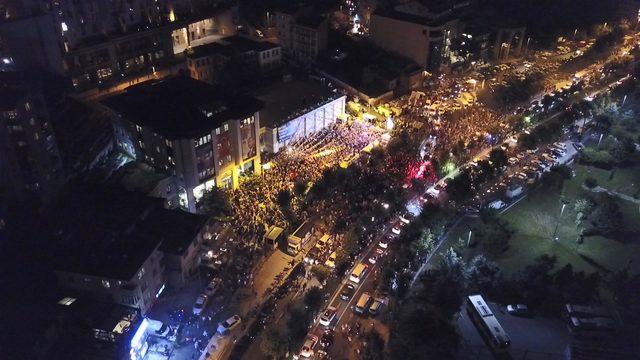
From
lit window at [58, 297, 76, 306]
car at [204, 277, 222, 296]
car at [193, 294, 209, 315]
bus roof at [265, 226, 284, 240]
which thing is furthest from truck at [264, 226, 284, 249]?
lit window at [58, 297, 76, 306]

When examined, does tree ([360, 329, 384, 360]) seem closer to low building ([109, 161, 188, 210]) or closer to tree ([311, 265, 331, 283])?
tree ([311, 265, 331, 283])

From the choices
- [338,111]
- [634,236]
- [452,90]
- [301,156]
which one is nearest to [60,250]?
[301,156]

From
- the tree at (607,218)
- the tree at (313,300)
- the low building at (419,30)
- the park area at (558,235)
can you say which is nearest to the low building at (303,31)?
the low building at (419,30)

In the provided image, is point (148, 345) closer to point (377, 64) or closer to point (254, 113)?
point (254, 113)

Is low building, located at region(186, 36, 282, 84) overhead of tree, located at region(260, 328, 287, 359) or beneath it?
overhead

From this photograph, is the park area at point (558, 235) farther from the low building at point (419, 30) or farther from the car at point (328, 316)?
the low building at point (419, 30)

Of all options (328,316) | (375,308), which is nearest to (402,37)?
(375,308)

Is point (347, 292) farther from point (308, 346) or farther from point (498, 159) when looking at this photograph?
point (498, 159)

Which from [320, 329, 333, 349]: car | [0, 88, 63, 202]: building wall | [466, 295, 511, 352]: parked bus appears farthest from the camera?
[0, 88, 63, 202]: building wall
